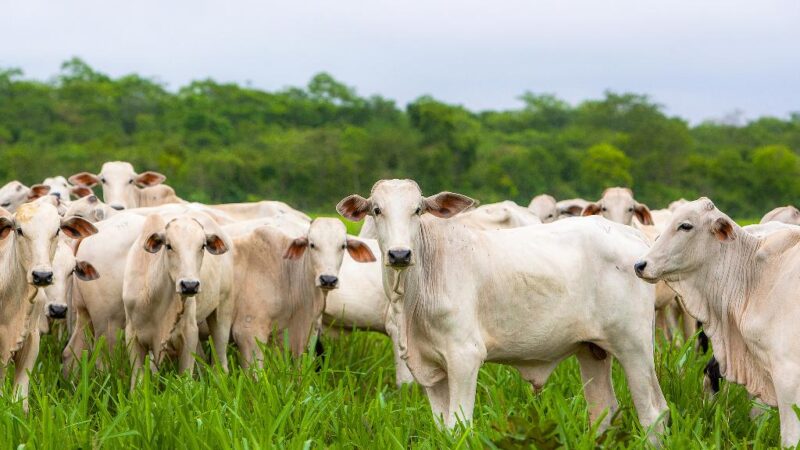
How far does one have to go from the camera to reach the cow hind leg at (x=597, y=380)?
256 inches

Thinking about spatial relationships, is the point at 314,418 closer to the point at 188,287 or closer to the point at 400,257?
the point at 400,257

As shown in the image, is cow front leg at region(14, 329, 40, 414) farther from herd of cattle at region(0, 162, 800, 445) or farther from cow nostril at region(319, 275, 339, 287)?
cow nostril at region(319, 275, 339, 287)

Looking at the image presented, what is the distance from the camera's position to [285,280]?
8.68 m

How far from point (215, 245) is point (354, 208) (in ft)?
5.89

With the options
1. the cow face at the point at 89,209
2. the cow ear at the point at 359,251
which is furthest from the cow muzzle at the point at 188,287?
the cow face at the point at 89,209

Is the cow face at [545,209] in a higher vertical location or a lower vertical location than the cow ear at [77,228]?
lower

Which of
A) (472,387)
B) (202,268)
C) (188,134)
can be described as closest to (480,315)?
(472,387)

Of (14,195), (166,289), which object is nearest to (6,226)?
(166,289)

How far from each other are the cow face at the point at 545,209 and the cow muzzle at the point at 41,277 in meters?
7.29

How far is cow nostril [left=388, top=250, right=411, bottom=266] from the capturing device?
218 inches

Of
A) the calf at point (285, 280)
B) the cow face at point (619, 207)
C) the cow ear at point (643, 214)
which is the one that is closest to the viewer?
the calf at point (285, 280)

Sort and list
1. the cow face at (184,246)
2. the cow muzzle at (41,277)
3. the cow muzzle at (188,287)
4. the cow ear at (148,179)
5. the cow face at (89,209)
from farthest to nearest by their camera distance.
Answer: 1. the cow ear at (148,179)
2. the cow face at (89,209)
3. the cow face at (184,246)
4. the cow muzzle at (188,287)
5. the cow muzzle at (41,277)

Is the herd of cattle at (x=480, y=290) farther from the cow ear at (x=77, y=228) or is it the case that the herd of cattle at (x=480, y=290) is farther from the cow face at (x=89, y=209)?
the cow face at (x=89, y=209)

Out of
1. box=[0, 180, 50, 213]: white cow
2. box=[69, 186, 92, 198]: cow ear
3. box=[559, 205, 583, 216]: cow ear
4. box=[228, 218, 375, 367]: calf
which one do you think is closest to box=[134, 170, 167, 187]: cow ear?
box=[69, 186, 92, 198]: cow ear
